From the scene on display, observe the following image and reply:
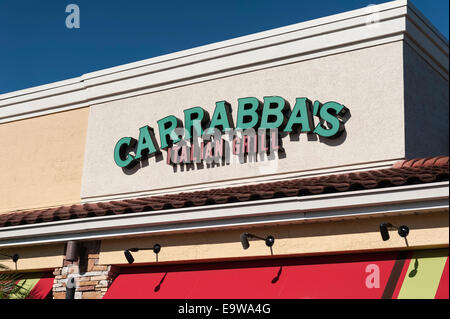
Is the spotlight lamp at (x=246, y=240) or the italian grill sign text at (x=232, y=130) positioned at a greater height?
the italian grill sign text at (x=232, y=130)

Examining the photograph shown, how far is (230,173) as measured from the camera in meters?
15.6

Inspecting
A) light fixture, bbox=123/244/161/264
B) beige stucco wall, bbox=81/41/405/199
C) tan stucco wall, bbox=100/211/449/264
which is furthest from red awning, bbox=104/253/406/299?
beige stucco wall, bbox=81/41/405/199

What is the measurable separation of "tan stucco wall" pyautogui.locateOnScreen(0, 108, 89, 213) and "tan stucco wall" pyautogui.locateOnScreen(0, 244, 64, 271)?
2.88 m

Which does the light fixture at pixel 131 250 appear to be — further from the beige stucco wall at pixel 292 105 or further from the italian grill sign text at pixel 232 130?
the italian grill sign text at pixel 232 130

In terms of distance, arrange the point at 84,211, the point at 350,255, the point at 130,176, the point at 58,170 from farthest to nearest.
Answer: the point at 58,170 < the point at 130,176 < the point at 84,211 < the point at 350,255

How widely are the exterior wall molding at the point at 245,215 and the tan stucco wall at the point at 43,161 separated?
377 cm

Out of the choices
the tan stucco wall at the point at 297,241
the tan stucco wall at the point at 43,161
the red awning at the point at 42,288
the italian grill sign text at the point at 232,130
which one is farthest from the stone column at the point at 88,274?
the tan stucco wall at the point at 43,161

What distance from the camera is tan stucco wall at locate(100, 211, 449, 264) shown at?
34.3 ft

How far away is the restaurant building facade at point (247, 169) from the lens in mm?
10906

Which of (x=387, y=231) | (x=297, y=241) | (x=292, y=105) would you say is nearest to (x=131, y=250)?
(x=297, y=241)

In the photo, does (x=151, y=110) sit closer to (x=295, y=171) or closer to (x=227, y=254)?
(x=295, y=171)

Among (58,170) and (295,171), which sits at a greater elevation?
(58,170)
